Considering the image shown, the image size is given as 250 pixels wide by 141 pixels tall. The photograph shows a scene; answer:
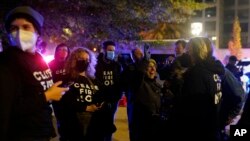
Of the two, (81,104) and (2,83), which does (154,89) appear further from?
(2,83)

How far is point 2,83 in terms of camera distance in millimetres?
2775

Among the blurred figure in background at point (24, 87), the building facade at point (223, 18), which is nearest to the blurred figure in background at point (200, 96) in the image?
the blurred figure in background at point (24, 87)

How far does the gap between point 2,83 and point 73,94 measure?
6.95ft

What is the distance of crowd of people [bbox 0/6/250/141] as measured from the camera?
298cm

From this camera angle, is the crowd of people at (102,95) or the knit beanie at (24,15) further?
the knit beanie at (24,15)

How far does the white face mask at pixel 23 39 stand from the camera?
3.27m

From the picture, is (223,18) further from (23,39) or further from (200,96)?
(23,39)

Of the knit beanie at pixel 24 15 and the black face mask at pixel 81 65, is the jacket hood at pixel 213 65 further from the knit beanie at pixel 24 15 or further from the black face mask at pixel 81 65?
the knit beanie at pixel 24 15

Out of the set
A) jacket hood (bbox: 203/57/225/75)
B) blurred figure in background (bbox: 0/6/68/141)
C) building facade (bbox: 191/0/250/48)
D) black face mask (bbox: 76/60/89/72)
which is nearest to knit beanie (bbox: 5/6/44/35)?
blurred figure in background (bbox: 0/6/68/141)

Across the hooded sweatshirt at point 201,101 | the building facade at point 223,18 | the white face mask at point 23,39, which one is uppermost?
the building facade at point 223,18

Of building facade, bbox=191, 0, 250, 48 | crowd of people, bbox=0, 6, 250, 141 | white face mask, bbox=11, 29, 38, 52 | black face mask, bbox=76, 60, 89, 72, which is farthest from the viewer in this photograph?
building facade, bbox=191, 0, 250, 48

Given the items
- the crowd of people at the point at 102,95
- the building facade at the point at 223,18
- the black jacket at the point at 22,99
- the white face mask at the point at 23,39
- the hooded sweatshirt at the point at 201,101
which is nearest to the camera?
the black jacket at the point at 22,99

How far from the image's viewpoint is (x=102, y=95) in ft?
16.6

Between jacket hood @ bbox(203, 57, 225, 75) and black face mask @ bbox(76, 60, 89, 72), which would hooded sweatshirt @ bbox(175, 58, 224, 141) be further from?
black face mask @ bbox(76, 60, 89, 72)
